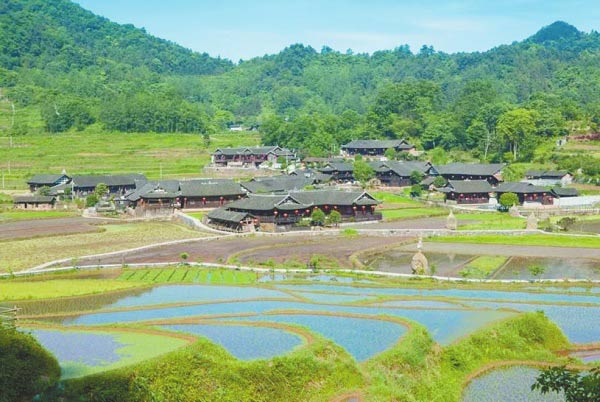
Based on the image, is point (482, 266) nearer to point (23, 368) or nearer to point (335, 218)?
point (335, 218)

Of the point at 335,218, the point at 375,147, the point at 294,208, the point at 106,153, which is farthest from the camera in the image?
the point at 106,153

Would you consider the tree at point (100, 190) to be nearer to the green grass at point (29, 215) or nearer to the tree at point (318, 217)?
the green grass at point (29, 215)

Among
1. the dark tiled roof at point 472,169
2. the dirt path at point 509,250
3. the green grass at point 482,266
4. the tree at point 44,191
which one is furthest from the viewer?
the dark tiled roof at point 472,169

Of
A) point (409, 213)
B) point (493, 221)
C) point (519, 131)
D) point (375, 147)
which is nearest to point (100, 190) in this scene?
point (409, 213)

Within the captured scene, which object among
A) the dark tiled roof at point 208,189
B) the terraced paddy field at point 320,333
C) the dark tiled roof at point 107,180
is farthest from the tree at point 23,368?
the dark tiled roof at point 107,180

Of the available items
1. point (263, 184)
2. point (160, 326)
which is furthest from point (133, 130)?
point (160, 326)

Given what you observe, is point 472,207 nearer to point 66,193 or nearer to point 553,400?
point 66,193
